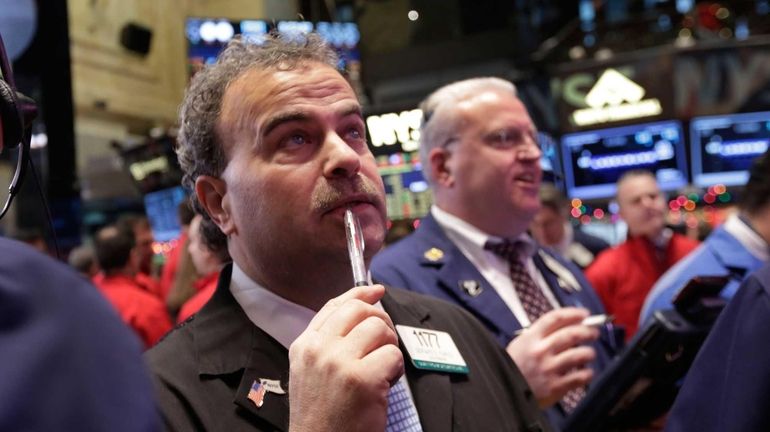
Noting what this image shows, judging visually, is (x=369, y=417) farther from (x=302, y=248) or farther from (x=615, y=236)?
(x=615, y=236)

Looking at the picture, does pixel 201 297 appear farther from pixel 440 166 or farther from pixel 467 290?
pixel 467 290

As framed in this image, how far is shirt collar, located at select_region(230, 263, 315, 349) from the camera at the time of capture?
1.47m

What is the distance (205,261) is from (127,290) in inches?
39.1

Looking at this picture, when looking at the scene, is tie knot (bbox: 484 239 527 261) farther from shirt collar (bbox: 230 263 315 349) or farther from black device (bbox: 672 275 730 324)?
shirt collar (bbox: 230 263 315 349)

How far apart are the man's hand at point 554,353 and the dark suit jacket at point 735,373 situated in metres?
0.40

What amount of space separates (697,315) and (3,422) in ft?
5.95

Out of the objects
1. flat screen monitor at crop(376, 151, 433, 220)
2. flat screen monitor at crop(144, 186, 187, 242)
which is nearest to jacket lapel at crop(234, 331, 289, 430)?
flat screen monitor at crop(376, 151, 433, 220)

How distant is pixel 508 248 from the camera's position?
2.57 meters

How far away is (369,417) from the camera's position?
3.68 feet

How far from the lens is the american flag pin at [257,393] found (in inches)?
53.1

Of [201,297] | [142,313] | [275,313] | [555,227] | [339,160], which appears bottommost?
[555,227]

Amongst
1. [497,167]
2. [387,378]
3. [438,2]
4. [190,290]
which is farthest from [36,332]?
[438,2]

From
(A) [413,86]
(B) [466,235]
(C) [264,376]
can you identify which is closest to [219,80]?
(C) [264,376]

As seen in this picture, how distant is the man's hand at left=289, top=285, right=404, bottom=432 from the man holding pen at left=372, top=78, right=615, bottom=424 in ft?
3.78
